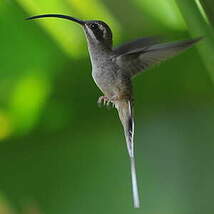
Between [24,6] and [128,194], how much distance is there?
45 cm

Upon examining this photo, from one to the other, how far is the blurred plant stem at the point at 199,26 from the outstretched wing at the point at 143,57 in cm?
11

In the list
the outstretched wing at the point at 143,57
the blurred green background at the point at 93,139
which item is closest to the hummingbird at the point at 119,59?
the outstretched wing at the point at 143,57

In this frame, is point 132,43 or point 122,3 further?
point 122,3

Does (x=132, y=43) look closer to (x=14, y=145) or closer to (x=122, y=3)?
(x=122, y=3)

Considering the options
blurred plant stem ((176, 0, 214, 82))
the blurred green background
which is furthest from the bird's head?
the blurred green background

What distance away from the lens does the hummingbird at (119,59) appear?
2.45ft

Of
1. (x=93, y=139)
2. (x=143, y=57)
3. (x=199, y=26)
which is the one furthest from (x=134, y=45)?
(x=93, y=139)

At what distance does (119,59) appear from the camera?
79 centimetres

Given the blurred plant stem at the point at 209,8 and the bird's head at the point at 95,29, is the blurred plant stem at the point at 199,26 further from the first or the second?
the bird's head at the point at 95,29

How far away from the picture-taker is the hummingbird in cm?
75

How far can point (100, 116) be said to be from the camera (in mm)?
1166

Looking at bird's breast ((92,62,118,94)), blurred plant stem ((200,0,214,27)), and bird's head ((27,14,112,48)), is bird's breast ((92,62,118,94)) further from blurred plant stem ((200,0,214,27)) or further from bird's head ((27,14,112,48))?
blurred plant stem ((200,0,214,27))

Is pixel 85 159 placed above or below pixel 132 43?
below

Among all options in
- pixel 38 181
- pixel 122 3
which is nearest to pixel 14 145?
pixel 38 181
